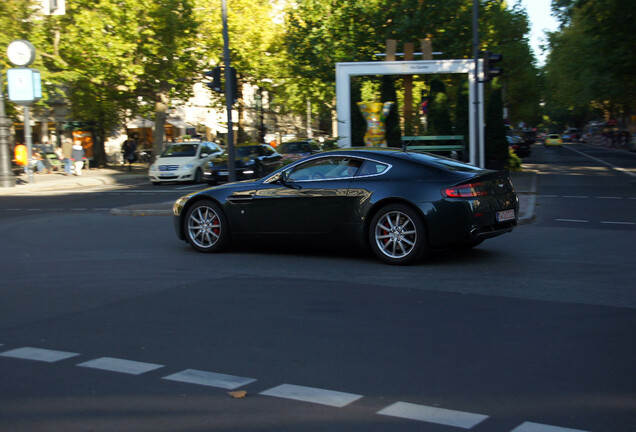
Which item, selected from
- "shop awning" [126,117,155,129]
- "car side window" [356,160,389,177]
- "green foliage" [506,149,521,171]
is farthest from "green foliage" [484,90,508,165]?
"shop awning" [126,117,155,129]

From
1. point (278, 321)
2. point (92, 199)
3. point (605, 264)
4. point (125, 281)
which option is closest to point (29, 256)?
point (125, 281)

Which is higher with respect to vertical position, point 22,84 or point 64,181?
point 22,84

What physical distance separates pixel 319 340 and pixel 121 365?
57.7 inches

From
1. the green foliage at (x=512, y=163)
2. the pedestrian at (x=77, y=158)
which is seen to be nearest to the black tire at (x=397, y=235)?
the green foliage at (x=512, y=163)

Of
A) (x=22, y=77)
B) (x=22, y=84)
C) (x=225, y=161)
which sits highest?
(x=22, y=77)

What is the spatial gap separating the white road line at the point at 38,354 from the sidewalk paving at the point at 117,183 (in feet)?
31.4

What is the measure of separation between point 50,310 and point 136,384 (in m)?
2.70

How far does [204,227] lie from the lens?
10.5m

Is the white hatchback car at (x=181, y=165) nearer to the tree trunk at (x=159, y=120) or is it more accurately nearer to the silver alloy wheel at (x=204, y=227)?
the tree trunk at (x=159, y=120)

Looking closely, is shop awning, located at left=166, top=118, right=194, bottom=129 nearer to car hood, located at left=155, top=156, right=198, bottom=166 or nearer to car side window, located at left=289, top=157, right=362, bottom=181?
car hood, located at left=155, top=156, right=198, bottom=166

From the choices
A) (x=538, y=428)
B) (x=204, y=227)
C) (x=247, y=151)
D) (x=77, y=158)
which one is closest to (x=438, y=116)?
(x=247, y=151)

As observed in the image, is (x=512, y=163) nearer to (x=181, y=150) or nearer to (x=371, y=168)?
(x=181, y=150)

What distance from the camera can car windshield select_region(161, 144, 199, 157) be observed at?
29984 millimetres

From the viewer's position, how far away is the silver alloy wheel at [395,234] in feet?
29.5
